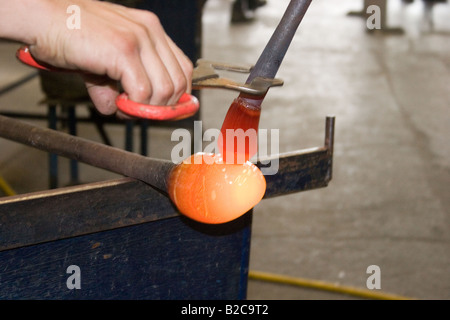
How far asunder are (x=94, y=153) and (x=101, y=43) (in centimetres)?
38

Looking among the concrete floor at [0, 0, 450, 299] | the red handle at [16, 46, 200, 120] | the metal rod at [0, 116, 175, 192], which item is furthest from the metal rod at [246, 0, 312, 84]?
the concrete floor at [0, 0, 450, 299]

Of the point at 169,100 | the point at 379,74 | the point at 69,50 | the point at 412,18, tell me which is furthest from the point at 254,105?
the point at 412,18

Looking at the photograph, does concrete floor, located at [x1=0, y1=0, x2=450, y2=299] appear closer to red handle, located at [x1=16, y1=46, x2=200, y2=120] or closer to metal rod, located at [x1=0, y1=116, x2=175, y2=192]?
metal rod, located at [x1=0, y1=116, x2=175, y2=192]

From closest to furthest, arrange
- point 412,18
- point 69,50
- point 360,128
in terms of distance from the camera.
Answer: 1. point 69,50
2. point 360,128
3. point 412,18

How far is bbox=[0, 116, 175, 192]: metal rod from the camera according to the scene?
2.78ft

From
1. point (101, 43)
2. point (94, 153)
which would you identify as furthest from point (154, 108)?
point (94, 153)

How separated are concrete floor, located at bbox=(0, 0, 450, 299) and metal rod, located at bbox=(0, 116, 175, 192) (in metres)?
1.35

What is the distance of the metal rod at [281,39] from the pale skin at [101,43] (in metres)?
0.09

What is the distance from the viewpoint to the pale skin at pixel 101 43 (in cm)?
63

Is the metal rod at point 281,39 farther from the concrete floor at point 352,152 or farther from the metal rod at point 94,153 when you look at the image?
the concrete floor at point 352,152

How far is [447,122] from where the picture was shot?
3.79 meters
